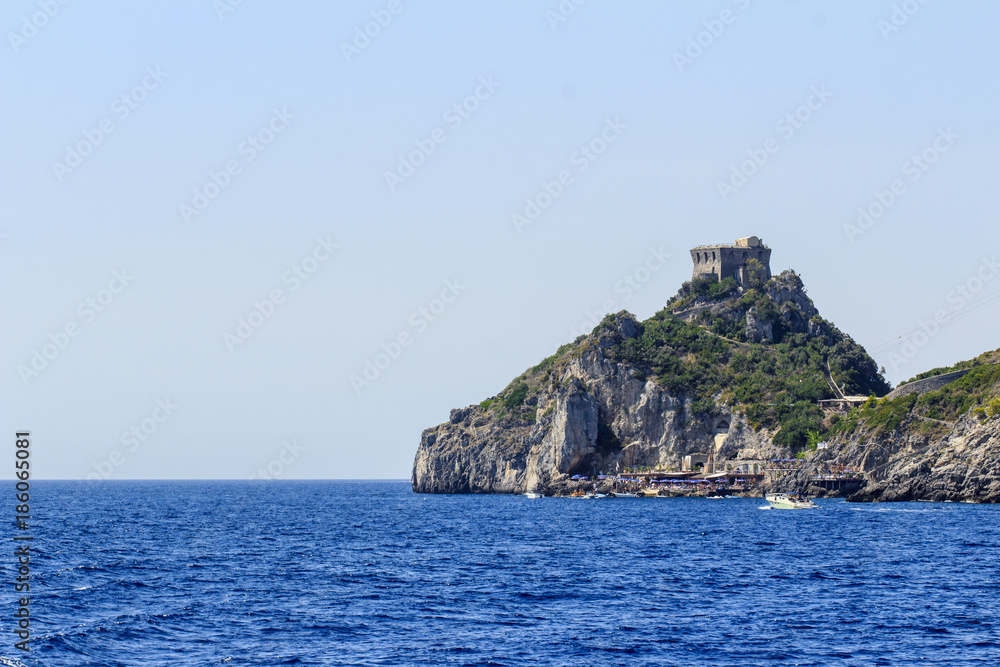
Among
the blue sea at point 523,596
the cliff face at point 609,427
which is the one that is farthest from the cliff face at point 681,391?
the blue sea at point 523,596

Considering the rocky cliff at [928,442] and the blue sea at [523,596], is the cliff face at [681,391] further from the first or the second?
the blue sea at [523,596]

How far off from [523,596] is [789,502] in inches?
2951

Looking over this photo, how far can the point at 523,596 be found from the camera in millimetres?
52312

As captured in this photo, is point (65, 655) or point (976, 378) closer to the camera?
point (65, 655)

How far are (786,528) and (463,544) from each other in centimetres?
2843

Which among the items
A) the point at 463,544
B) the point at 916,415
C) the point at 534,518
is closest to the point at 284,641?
the point at 463,544

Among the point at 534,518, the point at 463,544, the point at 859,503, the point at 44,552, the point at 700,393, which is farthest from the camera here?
the point at 700,393

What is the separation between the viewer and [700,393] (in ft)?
572

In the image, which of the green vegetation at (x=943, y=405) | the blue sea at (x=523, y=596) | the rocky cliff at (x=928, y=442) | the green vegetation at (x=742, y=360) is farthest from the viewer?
the green vegetation at (x=742, y=360)

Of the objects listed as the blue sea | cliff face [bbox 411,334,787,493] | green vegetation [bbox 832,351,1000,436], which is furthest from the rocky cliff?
cliff face [bbox 411,334,787,493]

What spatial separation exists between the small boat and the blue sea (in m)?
23.6

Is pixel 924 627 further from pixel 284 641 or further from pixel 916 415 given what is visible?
pixel 916 415

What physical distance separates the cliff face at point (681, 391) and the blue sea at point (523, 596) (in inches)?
2797

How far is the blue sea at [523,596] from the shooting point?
130 ft
